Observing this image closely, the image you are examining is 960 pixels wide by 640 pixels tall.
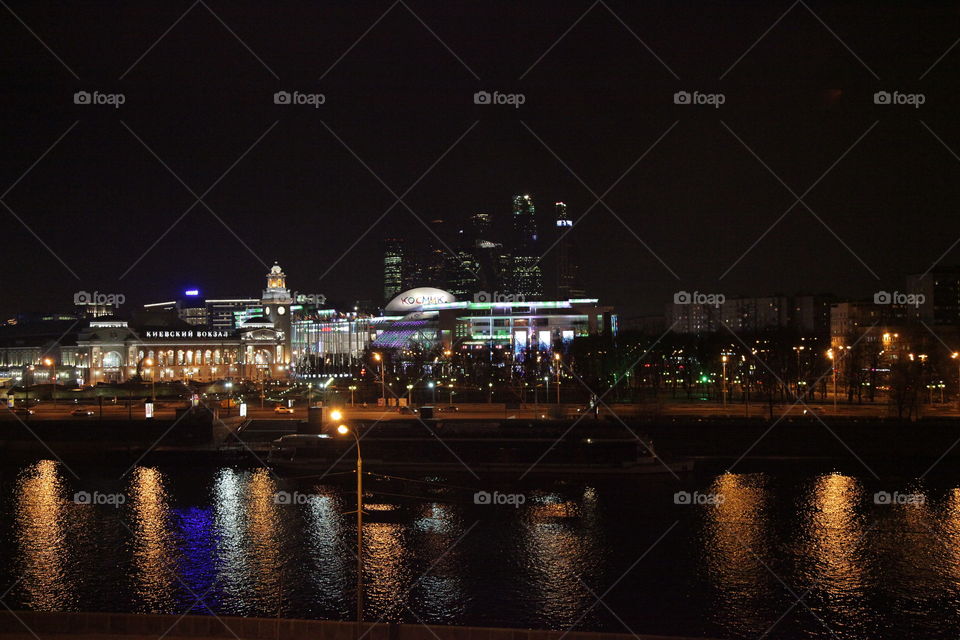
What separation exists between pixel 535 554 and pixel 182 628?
571 centimetres

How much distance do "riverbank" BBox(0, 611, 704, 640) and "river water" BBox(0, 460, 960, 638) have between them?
1717mm

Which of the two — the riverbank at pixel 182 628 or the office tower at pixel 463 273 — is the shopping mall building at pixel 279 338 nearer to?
the office tower at pixel 463 273

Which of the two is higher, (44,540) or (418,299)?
(418,299)

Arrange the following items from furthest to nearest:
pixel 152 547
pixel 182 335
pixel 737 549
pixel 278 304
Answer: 1. pixel 278 304
2. pixel 182 335
3. pixel 152 547
4. pixel 737 549

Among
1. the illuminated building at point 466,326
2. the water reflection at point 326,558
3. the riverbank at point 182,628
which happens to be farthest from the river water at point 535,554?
the illuminated building at point 466,326

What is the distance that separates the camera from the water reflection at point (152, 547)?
37.1ft

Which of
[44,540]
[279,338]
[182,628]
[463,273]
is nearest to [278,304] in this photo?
[279,338]

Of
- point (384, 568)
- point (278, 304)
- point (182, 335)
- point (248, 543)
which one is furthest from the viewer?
point (278, 304)

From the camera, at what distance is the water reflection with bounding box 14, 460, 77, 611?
11.5 meters

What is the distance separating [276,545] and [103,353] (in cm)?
5565

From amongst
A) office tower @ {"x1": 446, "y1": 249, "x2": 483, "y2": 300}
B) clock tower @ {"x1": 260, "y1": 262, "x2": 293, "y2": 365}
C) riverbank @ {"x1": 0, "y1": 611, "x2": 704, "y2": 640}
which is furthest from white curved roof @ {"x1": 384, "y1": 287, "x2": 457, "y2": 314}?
riverbank @ {"x1": 0, "y1": 611, "x2": 704, "y2": 640}

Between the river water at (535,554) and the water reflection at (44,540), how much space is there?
4 cm

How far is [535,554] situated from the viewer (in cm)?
1304

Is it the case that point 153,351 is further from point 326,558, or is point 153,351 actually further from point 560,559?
point 560,559
